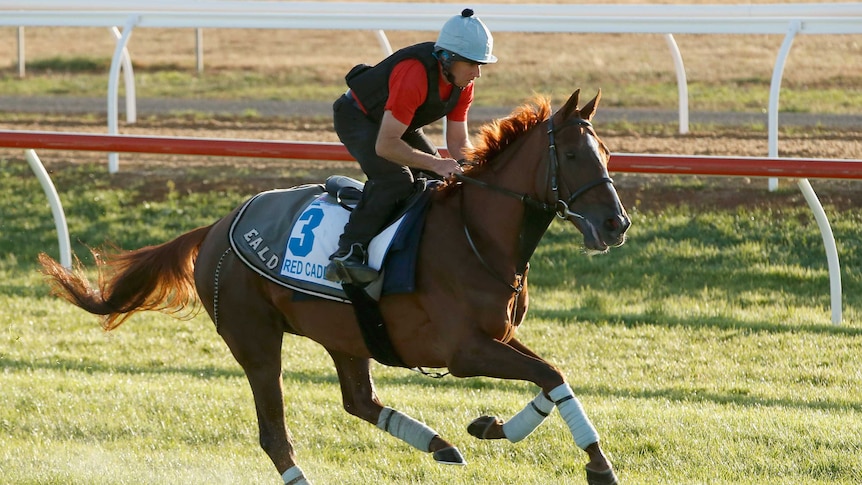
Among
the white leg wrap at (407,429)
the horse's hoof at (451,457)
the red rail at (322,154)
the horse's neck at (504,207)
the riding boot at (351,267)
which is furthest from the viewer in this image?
the red rail at (322,154)

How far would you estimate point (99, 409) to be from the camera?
6.71m

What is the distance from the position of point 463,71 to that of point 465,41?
0.15 metres

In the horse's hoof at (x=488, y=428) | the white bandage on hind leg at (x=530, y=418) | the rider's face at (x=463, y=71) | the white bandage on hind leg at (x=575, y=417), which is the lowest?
the horse's hoof at (x=488, y=428)

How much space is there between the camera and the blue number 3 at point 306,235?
5305 mm

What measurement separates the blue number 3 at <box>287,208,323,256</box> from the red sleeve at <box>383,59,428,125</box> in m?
0.70

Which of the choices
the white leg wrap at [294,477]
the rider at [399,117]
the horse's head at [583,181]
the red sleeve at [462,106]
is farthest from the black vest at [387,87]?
the white leg wrap at [294,477]

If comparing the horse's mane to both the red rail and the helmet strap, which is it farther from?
the red rail

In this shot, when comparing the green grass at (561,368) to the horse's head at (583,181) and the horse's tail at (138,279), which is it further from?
the horse's head at (583,181)

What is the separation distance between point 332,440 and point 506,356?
70.0 inches

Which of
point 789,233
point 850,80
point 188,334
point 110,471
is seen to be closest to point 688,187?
point 789,233

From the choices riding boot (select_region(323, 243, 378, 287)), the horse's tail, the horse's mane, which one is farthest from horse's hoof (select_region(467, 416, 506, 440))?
the horse's tail

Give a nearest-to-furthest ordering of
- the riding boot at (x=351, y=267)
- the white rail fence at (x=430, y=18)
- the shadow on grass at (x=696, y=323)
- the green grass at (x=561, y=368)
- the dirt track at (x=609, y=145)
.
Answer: the riding boot at (x=351, y=267) → the green grass at (x=561, y=368) → the shadow on grass at (x=696, y=323) → the white rail fence at (x=430, y=18) → the dirt track at (x=609, y=145)

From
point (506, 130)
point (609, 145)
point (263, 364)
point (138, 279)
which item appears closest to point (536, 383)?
point (506, 130)

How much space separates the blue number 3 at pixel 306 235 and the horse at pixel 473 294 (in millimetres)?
200
